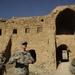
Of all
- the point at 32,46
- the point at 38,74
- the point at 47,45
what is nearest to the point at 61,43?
the point at 47,45

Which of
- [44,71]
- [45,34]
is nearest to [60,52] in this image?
[45,34]

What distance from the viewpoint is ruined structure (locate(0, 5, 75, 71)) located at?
28.4m

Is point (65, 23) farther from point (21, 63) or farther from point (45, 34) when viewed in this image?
point (21, 63)

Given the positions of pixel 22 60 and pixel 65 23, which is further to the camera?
pixel 65 23

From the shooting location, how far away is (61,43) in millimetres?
28781

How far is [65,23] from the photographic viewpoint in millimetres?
32312

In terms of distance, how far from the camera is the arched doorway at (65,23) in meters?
31.1

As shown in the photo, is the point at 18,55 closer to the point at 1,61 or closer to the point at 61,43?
the point at 1,61

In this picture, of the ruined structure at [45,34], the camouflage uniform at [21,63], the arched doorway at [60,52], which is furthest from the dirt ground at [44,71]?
the camouflage uniform at [21,63]

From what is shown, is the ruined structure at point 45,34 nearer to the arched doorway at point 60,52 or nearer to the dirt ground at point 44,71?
the arched doorway at point 60,52

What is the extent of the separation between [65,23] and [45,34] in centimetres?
434

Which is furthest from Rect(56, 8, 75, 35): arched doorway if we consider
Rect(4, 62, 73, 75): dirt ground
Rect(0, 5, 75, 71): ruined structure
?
Rect(4, 62, 73, 75): dirt ground

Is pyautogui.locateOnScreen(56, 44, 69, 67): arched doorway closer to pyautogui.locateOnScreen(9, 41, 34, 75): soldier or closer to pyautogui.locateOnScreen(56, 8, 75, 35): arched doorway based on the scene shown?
pyautogui.locateOnScreen(56, 8, 75, 35): arched doorway

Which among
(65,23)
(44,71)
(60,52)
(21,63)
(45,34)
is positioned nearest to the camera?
(21,63)
